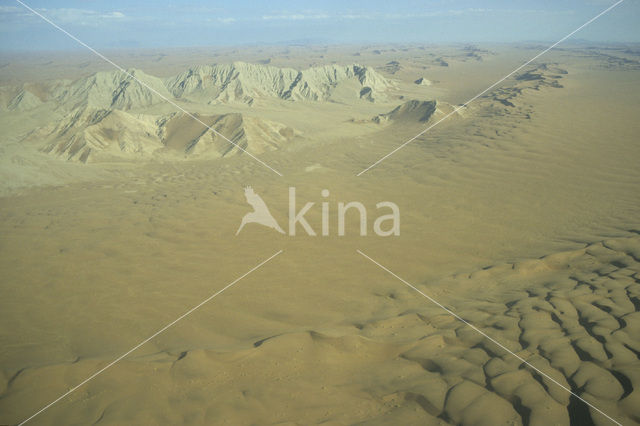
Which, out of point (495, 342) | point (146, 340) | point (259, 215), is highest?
point (495, 342)

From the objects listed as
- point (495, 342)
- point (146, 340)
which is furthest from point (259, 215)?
point (495, 342)

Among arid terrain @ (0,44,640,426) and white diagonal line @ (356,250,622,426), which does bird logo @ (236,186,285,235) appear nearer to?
arid terrain @ (0,44,640,426)

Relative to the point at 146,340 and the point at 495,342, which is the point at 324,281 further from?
the point at 495,342

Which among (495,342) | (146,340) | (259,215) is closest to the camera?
(495,342)

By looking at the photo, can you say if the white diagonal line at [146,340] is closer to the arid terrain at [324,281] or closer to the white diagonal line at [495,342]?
the arid terrain at [324,281]

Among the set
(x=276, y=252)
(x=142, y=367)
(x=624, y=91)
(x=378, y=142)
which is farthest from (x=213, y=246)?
(x=624, y=91)

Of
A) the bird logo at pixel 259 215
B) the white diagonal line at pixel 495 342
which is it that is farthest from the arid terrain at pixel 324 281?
the bird logo at pixel 259 215

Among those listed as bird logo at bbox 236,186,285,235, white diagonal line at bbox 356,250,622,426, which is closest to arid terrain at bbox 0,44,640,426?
white diagonal line at bbox 356,250,622,426

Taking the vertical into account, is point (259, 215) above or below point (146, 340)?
above

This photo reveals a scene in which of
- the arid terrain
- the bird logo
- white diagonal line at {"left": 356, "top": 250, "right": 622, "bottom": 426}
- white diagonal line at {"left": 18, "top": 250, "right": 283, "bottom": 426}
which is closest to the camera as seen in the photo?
white diagonal line at {"left": 356, "top": 250, "right": 622, "bottom": 426}
